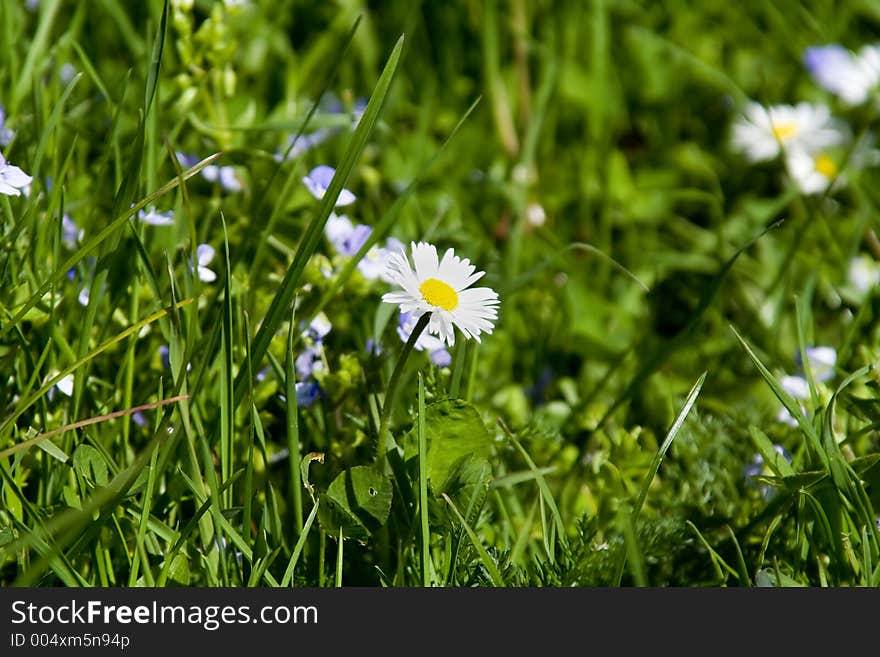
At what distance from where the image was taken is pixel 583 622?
1.18m

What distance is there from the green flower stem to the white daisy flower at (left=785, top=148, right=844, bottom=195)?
1665 millimetres

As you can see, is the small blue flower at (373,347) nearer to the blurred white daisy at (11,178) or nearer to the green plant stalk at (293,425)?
the green plant stalk at (293,425)

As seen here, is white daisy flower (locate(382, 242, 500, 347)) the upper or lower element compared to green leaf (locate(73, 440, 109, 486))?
upper

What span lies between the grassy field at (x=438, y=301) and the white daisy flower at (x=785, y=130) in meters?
0.01

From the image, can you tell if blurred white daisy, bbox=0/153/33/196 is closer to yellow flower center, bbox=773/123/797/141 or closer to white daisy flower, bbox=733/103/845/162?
white daisy flower, bbox=733/103/845/162

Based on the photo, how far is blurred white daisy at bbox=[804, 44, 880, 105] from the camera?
2.63m

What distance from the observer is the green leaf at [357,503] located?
1.25m

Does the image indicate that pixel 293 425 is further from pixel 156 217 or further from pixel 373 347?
pixel 156 217

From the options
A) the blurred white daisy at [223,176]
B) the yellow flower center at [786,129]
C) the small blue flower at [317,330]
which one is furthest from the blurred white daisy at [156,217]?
the yellow flower center at [786,129]

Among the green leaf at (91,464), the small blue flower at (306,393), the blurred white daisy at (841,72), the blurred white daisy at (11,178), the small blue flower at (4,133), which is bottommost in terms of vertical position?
the green leaf at (91,464)

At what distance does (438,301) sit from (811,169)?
1831mm

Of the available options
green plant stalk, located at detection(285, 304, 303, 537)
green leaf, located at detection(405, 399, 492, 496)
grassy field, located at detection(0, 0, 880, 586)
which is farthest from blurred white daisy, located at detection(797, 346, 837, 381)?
green plant stalk, located at detection(285, 304, 303, 537)

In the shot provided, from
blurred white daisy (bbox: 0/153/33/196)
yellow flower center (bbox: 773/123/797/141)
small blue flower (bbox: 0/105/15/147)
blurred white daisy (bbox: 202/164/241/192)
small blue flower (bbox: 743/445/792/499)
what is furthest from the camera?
yellow flower center (bbox: 773/123/797/141)

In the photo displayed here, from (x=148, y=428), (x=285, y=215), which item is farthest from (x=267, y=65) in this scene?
(x=148, y=428)
